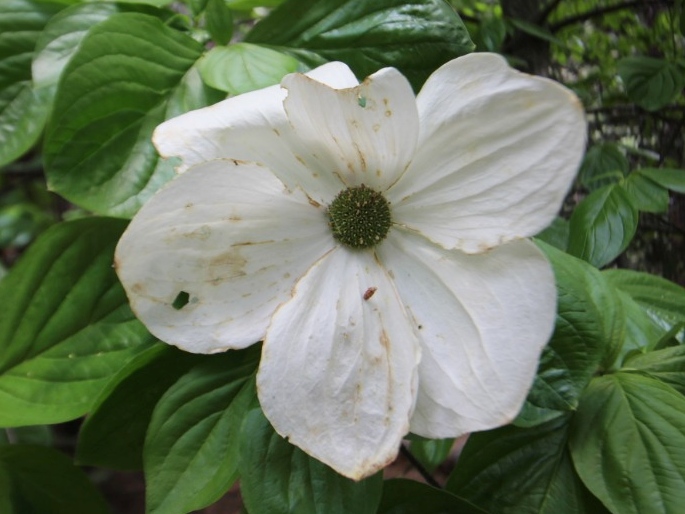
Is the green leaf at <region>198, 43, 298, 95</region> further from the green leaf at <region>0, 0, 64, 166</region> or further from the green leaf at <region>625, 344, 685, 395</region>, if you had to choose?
the green leaf at <region>625, 344, 685, 395</region>

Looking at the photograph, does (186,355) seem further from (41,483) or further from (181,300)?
(41,483)

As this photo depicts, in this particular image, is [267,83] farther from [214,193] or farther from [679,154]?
[679,154]

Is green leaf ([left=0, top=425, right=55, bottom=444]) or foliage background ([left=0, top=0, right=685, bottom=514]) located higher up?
foliage background ([left=0, top=0, right=685, bottom=514])

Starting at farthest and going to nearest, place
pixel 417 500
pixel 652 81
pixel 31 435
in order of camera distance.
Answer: pixel 652 81 → pixel 31 435 → pixel 417 500

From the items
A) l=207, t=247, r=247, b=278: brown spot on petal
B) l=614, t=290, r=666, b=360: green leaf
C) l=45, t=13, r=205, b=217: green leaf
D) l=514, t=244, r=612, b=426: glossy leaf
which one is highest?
l=45, t=13, r=205, b=217: green leaf

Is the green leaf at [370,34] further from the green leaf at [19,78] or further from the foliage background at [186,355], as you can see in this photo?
the green leaf at [19,78]

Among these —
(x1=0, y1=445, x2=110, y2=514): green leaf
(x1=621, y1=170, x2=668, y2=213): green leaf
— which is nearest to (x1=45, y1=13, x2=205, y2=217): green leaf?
(x1=0, y1=445, x2=110, y2=514): green leaf

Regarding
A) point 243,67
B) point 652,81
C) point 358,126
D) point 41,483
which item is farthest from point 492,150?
point 652,81
